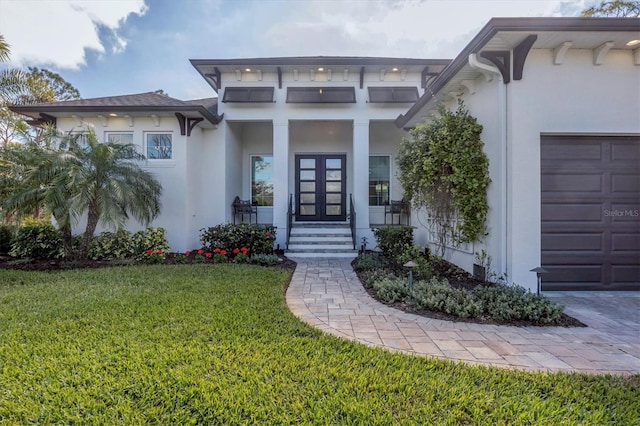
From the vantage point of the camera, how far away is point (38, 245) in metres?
7.26

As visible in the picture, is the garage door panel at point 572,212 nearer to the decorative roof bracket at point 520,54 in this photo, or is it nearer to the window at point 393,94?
the decorative roof bracket at point 520,54

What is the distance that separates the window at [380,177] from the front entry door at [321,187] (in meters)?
→ 1.01

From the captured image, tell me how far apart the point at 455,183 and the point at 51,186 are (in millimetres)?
8002

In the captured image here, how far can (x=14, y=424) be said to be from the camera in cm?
175

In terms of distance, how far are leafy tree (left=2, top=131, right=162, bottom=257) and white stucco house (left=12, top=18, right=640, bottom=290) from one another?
1185mm

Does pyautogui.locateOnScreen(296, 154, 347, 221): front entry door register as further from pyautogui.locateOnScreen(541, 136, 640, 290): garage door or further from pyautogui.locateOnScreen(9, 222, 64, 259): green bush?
pyautogui.locateOnScreen(9, 222, 64, 259): green bush

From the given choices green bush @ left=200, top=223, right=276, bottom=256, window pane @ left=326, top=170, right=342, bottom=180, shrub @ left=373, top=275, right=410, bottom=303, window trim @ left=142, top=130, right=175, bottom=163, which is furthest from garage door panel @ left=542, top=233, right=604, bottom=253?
window trim @ left=142, top=130, right=175, bottom=163

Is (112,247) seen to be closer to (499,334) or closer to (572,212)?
(499,334)

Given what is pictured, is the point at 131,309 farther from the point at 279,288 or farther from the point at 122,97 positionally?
the point at 122,97

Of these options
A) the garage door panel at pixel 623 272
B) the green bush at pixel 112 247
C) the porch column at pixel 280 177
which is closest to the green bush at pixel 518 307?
the garage door panel at pixel 623 272

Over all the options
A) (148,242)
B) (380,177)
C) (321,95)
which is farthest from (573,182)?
(148,242)

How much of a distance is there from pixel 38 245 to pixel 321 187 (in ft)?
26.1

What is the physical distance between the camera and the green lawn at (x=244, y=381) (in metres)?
1.85

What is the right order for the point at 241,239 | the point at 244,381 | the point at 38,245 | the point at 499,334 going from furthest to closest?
1. the point at 241,239
2. the point at 38,245
3. the point at 499,334
4. the point at 244,381
